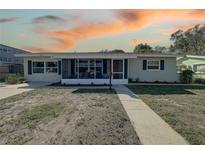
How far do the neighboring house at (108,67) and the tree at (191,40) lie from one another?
128 feet

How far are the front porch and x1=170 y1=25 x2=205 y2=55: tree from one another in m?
41.7

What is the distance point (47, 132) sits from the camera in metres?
5.98

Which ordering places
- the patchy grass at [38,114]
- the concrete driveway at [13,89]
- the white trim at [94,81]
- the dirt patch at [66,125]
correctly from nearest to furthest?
Result: the dirt patch at [66,125]
the patchy grass at [38,114]
the concrete driveway at [13,89]
the white trim at [94,81]

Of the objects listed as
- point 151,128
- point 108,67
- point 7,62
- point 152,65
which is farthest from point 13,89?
point 7,62

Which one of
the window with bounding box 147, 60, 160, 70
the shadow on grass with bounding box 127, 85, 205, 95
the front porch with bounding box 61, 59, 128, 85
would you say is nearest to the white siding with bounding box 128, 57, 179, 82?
the window with bounding box 147, 60, 160, 70

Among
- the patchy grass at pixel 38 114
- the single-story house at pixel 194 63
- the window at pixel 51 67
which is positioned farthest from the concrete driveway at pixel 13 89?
the single-story house at pixel 194 63

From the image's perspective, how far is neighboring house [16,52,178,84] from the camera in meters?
20.0

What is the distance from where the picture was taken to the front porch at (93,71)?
20.0 metres

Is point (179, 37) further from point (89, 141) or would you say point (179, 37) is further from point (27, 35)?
point (89, 141)

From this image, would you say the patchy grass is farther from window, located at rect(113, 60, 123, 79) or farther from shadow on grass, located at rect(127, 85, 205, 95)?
window, located at rect(113, 60, 123, 79)

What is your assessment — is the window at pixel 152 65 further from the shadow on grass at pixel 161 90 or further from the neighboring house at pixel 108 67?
the shadow on grass at pixel 161 90

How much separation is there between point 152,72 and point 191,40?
42.7m
